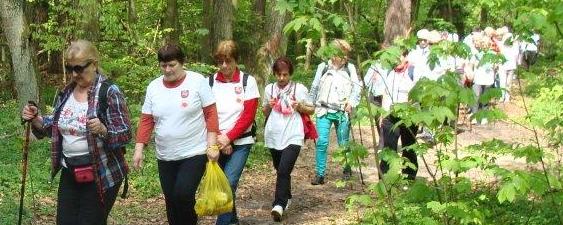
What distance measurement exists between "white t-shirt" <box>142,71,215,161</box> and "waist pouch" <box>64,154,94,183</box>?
0.93 m

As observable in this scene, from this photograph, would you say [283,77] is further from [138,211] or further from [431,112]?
[431,112]

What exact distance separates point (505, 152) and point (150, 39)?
1185 centimetres

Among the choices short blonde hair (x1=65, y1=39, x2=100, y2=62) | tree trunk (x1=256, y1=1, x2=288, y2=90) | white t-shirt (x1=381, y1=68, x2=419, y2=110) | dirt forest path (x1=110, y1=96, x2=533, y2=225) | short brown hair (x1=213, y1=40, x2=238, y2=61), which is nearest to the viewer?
short blonde hair (x1=65, y1=39, x2=100, y2=62)

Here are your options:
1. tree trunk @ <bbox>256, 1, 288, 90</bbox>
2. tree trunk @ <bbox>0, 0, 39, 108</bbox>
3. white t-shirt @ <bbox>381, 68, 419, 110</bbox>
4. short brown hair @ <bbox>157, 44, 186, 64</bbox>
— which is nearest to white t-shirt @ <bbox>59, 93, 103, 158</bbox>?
short brown hair @ <bbox>157, 44, 186, 64</bbox>

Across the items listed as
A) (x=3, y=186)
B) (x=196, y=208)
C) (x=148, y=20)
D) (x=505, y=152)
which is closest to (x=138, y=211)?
(x=3, y=186)

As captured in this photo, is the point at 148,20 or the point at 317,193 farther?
the point at 148,20

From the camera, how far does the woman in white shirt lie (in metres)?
7.33

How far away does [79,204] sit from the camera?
4516 mm

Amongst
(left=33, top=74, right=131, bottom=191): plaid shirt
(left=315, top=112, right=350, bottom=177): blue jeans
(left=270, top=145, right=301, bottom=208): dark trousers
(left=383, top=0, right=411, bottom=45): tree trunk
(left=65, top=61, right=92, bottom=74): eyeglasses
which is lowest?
(left=270, top=145, right=301, bottom=208): dark trousers

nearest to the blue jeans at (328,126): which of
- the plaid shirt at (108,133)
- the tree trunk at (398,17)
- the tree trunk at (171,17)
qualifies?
the plaid shirt at (108,133)

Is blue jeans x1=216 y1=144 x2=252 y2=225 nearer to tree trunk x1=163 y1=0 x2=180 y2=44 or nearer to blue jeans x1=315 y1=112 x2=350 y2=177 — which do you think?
blue jeans x1=315 y1=112 x2=350 y2=177

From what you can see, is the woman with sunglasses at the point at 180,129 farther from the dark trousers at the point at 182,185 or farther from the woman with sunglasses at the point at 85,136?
the woman with sunglasses at the point at 85,136

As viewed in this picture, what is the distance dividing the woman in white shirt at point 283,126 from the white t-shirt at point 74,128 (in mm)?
3115

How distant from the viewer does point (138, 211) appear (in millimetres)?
7969
